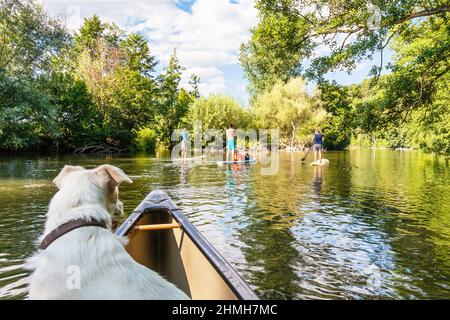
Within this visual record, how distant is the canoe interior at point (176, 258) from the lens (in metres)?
2.81

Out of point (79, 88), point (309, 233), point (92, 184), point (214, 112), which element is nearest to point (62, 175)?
point (92, 184)

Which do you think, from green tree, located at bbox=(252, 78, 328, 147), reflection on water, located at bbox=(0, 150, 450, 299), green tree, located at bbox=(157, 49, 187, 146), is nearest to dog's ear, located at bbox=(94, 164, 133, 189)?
reflection on water, located at bbox=(0, 150, 450, 299)

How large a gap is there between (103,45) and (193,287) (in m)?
40.2

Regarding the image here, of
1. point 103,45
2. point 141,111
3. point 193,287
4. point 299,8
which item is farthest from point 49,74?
point 193,287

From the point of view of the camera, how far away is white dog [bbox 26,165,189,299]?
173cm

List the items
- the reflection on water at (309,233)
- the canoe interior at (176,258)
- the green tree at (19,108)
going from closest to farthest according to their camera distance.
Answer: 1. the canoe interior at (176,258)
2. the reflection on water at (309,233)
3. the green tree at (19,108)

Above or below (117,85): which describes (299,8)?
below

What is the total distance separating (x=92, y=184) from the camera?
229 centimetres

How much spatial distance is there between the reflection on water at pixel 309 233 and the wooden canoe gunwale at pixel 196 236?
119 cm

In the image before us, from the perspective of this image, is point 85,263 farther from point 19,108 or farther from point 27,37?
point 27,37

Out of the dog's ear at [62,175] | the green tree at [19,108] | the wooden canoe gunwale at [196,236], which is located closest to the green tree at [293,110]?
the green tree at [19,108]

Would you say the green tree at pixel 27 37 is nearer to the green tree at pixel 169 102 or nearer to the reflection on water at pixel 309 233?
the reflection on water at pixel 309 233
